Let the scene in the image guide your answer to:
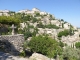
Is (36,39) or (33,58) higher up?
(36,39)

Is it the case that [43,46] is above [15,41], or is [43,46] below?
below

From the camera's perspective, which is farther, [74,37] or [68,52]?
[74,37]

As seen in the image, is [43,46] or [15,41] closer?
[15,41]

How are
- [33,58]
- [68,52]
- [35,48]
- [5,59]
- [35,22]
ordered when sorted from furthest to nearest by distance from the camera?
[35,22], [68,52], [35,48], [33,58], [5,59]

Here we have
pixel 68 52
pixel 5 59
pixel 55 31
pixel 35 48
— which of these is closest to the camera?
pixel 5 59

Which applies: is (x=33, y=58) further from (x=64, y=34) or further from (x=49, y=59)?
(x=64, y=34)

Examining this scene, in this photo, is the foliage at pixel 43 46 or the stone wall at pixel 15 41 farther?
the foliage at pixel 43 46

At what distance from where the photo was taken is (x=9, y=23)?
997 inches

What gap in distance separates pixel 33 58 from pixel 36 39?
12.1 feet

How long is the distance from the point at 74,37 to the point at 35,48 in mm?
26885

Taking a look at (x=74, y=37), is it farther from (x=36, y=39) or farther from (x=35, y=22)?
(x=36, y=39)

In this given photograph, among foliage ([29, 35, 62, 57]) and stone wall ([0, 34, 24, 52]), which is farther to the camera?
foliage ([29, 35, 62, 57])

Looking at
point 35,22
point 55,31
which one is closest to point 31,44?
point 55,31

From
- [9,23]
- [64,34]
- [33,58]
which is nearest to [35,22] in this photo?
[64,34]
